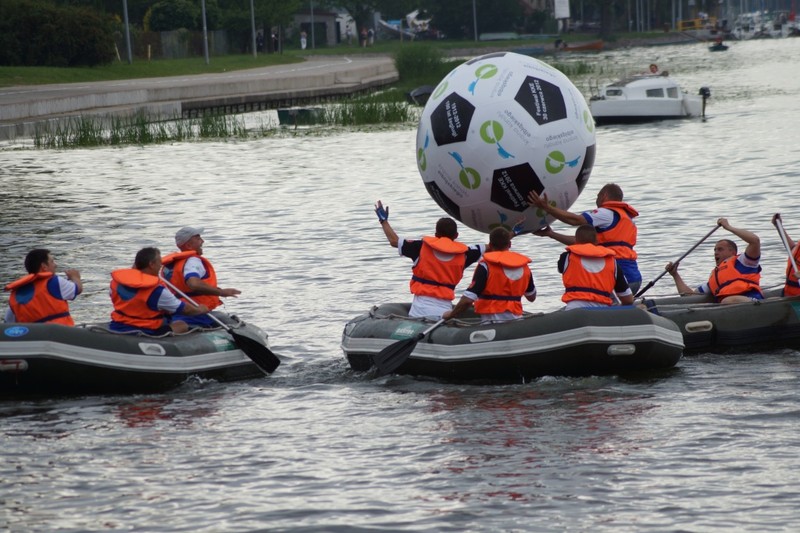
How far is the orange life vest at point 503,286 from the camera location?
12.6 meters

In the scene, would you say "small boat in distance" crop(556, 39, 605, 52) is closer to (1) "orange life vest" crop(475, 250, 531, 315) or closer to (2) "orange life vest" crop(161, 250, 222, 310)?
(2) "orange life vest" crop(161, 250, 222, 310)

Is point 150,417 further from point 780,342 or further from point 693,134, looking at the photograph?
point 693,134

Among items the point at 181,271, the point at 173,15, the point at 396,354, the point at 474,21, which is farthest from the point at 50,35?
the point at 474,21

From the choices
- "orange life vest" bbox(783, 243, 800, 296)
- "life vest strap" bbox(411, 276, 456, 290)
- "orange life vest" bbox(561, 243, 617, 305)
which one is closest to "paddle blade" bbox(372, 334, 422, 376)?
"life vest strap" bbox(411, 276, 456, 290)

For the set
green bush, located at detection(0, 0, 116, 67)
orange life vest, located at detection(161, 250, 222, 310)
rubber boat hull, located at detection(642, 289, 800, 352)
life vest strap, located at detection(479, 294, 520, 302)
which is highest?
green bush, located at detection(0, 0, 116, 67)

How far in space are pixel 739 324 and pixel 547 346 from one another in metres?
2.56

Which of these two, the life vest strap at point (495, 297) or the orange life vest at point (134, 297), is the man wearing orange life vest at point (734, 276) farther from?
the orange life vest at point (134, 297)

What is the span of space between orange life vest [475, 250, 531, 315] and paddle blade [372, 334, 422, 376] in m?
0.73

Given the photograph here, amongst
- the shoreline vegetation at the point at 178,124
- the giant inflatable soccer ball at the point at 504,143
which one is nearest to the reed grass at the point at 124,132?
the shoreline vegetation at the point at 178,124

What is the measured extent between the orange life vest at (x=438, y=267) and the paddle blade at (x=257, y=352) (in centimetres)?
164

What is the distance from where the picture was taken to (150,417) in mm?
12211

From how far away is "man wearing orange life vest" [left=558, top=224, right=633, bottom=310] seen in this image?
501 inches

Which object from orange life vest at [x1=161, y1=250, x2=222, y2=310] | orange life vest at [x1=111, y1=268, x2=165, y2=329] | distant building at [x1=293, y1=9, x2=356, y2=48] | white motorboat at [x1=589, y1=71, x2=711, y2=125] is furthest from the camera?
distant building at [x1=293, y1=9, x2=356, y2=48]

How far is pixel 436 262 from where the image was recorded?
1326 cm
